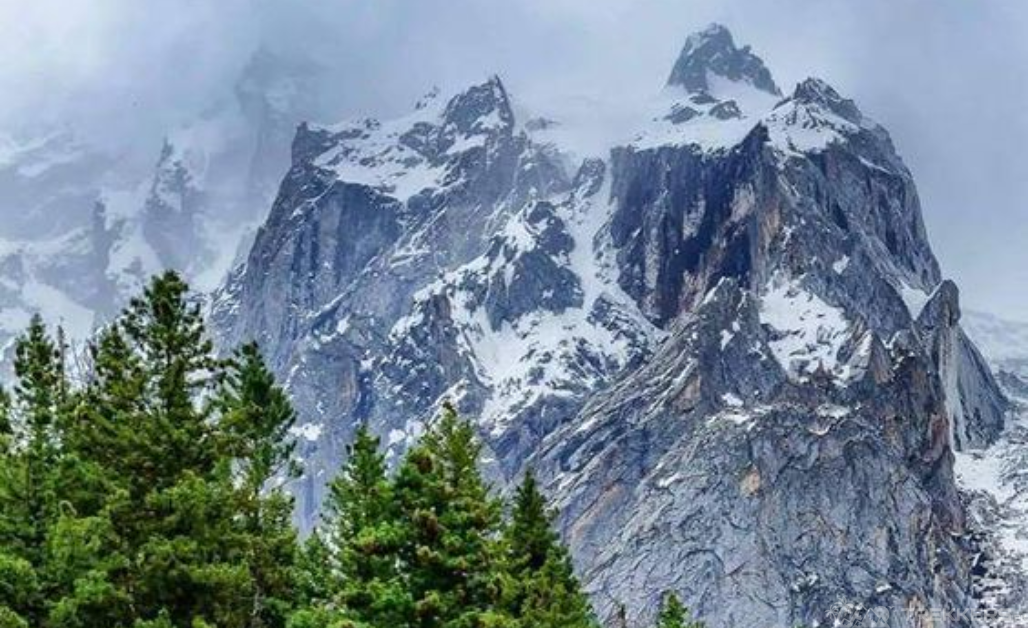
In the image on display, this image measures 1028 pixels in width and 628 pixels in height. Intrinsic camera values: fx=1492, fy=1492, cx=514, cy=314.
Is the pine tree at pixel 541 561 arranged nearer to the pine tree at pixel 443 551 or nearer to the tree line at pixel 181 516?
the tree line at pixel 181 516

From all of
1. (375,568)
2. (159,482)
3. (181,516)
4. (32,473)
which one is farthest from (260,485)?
(375,568)

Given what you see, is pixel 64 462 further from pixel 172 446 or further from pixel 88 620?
pixel 88 620

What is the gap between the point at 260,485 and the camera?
160 feet

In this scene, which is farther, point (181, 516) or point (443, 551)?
point (181, 516)

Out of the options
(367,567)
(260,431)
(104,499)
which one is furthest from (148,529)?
(260,431)

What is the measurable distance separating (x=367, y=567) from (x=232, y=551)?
6102 mm

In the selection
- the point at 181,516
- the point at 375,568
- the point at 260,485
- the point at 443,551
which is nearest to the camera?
the point at 443,551

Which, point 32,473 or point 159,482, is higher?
point 32,473

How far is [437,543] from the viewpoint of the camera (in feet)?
105

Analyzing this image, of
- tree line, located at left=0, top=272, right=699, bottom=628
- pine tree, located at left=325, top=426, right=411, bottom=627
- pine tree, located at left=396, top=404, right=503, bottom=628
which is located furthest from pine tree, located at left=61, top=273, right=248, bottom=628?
pine tree, located at left=396, top=404, right=503, bottom=628

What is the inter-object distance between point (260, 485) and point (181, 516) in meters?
14.4

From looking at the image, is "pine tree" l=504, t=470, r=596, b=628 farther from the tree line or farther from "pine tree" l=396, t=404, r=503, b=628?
"pine tree" l=396, t=404, r=503, b=628

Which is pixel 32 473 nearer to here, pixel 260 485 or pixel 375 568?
pixel 375 568

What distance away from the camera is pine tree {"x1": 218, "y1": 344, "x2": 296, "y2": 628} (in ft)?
135
